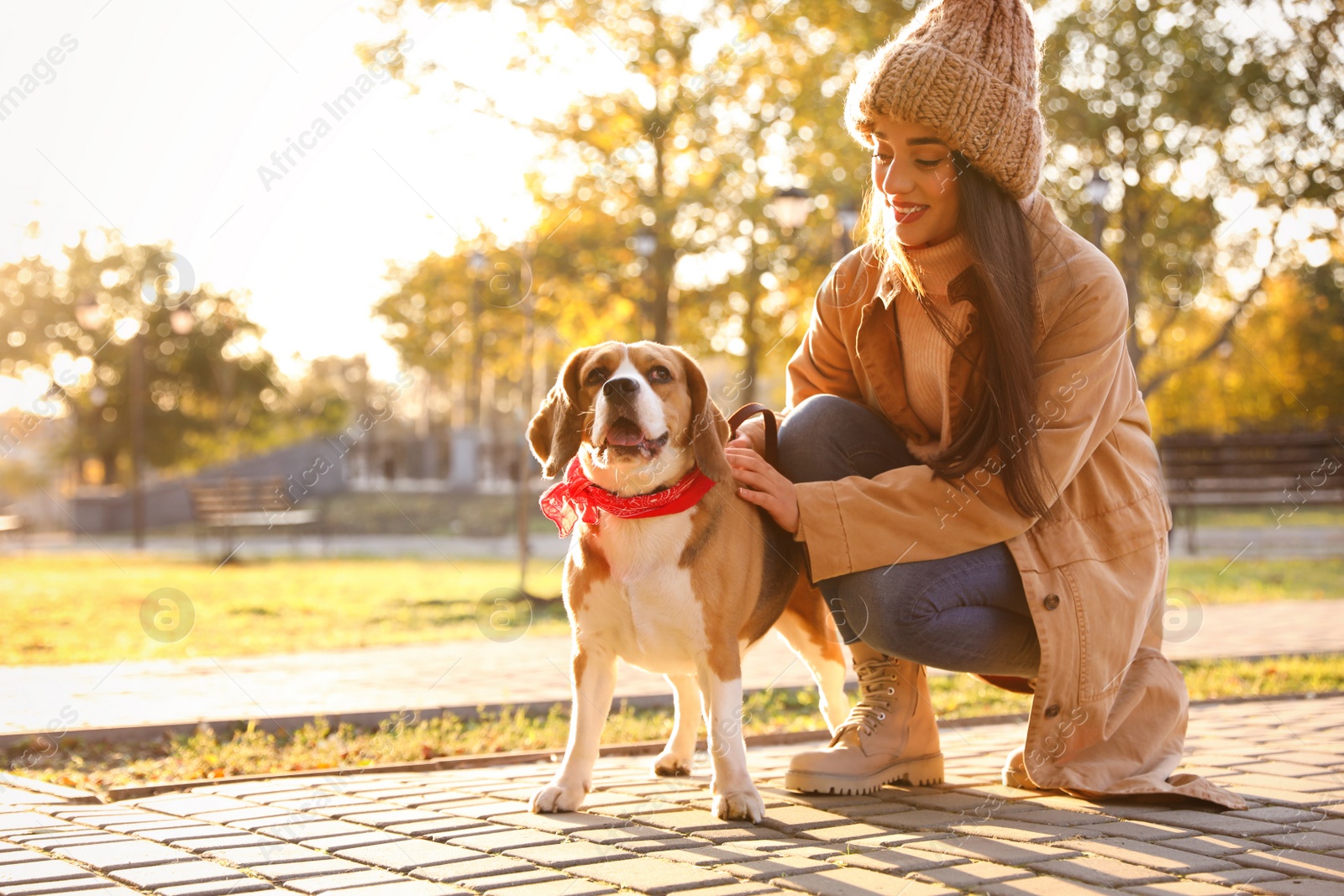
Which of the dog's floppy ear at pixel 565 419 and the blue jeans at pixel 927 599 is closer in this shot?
the blue jeans at pixel 927 599

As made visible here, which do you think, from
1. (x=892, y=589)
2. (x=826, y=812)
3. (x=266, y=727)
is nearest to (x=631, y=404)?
(x=892, y=589)

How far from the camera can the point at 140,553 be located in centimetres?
2434

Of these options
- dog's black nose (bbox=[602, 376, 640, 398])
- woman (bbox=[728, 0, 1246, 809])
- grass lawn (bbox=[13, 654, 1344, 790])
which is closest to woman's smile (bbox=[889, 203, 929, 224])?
woman (bbox=[728, 0, 1246, 809])

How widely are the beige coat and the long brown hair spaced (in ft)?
0.11

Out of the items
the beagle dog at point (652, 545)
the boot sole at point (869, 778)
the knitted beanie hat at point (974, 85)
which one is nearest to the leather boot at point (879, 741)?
the boot sole at point (869, 778)

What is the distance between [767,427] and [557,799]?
1.62 m

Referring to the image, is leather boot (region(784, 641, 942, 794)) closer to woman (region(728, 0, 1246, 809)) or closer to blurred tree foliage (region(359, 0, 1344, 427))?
woman (region(728, 0, 1246, 809))

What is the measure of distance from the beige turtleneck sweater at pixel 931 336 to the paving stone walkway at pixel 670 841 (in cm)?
129

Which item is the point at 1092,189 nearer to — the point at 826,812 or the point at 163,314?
the point at 826,812

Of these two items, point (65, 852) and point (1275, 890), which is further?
point (65, 852)

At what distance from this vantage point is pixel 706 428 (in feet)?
13.5

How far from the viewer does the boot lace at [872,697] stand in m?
4.36

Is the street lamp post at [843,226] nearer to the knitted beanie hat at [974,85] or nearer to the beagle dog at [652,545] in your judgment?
the knitted beanie hat at [974,85]

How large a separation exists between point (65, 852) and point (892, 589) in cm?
253
